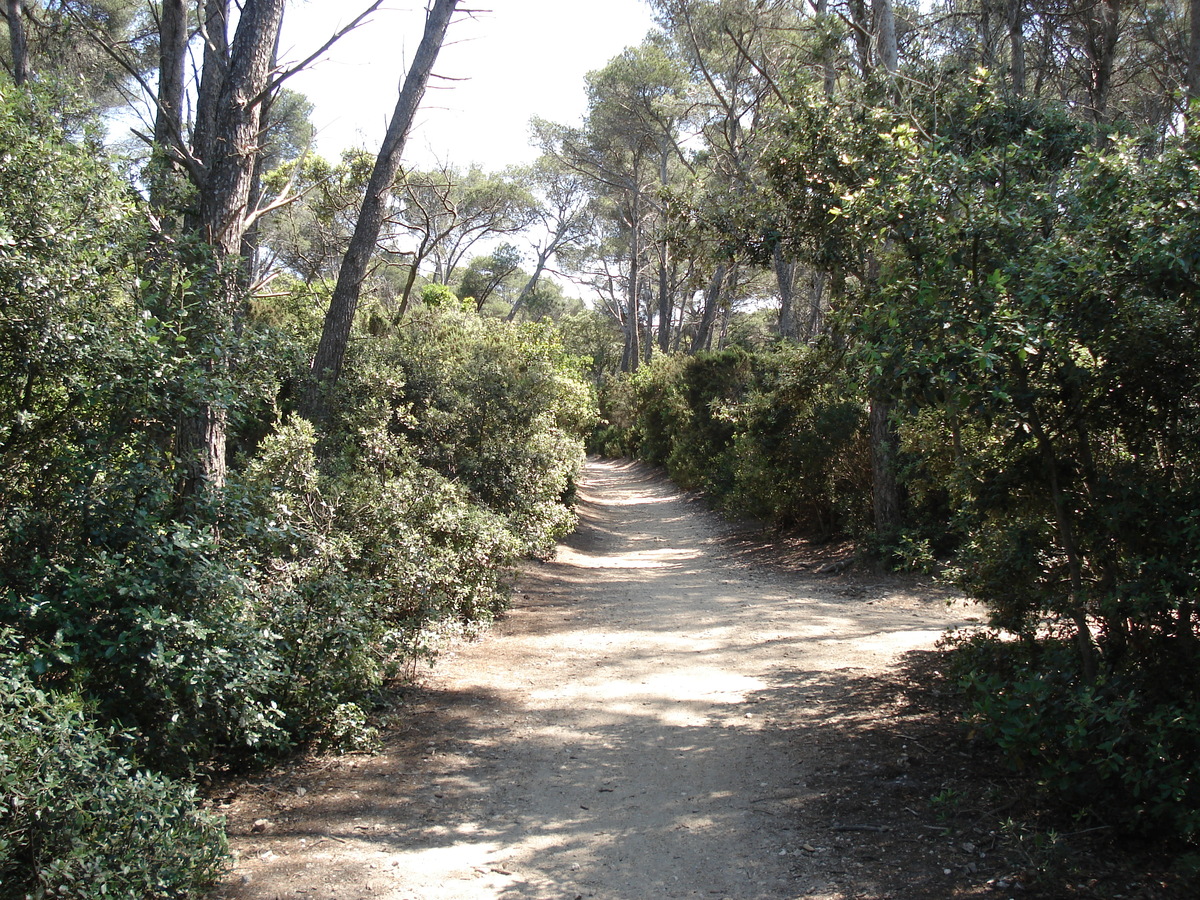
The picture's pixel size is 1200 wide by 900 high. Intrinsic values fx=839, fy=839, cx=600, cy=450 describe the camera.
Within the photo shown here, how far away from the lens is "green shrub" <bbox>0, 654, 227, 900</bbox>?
2.96 metres

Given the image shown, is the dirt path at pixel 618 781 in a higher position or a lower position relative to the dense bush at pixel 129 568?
lower

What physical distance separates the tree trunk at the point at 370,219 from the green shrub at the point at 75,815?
6.04m

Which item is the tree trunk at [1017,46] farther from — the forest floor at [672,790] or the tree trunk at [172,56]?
the tree trunk at [172,56]

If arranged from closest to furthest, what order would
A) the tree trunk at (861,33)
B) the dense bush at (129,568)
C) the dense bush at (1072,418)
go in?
1. the dense bush at (129,568)
2. the dense bush at (1072,418)
3. the tree trunk at (861,33)

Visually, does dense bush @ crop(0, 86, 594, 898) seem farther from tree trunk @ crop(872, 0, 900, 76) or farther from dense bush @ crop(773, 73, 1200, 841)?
tree trunk @ crop(872, 0, 900, 76)

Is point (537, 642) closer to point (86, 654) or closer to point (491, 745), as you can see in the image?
point (491, 745)

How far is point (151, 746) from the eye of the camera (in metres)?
3.90

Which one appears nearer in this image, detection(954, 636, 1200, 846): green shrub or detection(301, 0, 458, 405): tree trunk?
detection(954, 636, 1200, 846): green shrub

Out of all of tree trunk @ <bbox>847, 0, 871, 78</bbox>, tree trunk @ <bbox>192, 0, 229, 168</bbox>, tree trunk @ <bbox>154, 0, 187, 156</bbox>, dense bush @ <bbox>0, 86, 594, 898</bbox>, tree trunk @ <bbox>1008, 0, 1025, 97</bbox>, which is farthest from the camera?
tree trunk @ <bbox>1008, 0, 1025, 97</bbox>

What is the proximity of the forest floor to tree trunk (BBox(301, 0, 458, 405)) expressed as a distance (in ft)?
11.2

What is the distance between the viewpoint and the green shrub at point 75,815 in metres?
2.96

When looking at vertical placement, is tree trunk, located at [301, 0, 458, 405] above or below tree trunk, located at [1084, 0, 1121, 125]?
below

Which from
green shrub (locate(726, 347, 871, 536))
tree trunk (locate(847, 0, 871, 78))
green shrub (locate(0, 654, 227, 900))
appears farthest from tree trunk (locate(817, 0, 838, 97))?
green shrub (locate(0, 654, 227, 900))

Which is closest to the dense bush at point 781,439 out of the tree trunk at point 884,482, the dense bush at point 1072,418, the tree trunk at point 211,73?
the tree trunk at point 884,482
